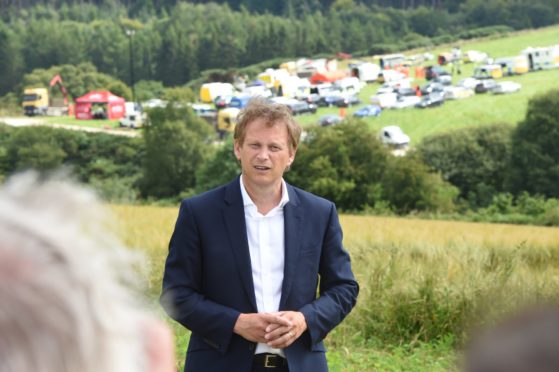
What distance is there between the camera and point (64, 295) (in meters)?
0.94

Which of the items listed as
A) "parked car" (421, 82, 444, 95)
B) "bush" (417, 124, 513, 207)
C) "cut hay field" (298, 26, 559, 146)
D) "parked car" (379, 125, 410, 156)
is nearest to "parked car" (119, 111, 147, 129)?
"cut hay field" (298, 26, 559, 146)

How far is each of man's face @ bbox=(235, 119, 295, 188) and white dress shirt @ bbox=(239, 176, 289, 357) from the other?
0.49ft

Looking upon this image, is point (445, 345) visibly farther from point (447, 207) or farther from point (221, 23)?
point (221, 23)

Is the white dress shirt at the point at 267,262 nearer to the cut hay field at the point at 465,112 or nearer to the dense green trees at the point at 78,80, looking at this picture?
the cut hay field at the point at 465,112

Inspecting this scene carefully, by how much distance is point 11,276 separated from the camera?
0.93 meters

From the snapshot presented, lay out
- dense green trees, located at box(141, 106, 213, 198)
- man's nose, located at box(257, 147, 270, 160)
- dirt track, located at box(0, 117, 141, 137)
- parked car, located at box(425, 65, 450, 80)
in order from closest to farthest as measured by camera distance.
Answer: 1. man's nose, located at box(257, 147, 270, 160)
2. dense green trees, located at box(141, 106, 213, 198)
3. dirt track, located at box(0, 117, 141, 137)
4. parked car, located at box(425, 65, 450, 80)

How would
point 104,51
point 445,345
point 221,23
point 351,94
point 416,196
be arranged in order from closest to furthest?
point 445,345 < point 416,196 < point 351,94 < point 104,51 < point 221,23

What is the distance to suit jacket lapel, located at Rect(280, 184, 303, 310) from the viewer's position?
3.20 m

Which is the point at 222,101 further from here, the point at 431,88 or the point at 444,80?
the point at 444,80

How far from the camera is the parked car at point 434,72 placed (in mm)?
103500

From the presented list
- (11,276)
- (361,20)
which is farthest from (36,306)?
(361,20)

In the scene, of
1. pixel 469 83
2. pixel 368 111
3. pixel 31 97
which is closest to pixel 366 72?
pixel 469 83

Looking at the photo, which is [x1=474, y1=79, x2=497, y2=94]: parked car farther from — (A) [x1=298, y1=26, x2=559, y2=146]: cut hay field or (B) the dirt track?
(B) the dirt track

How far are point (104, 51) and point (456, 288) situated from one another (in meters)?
107
